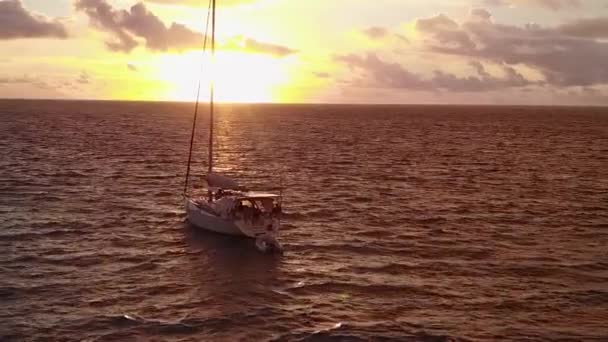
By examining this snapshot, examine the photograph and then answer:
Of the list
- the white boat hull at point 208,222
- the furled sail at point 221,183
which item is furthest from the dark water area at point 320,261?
the furled sail at point 221,183

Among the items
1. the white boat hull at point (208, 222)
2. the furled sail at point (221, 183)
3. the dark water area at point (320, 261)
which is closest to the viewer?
the dark water area at point (320, 261)

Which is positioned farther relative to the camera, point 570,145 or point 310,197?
point 570,145

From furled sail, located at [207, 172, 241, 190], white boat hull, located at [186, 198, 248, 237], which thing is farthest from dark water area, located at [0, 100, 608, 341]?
furled sail, located at [207, 172, 241, 190]

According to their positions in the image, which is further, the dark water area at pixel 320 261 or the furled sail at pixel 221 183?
the furled sail at pixel 221 183

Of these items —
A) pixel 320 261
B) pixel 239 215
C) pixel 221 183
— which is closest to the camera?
pixel 320 261

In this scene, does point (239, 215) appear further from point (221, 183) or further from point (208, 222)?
point (221, 183)

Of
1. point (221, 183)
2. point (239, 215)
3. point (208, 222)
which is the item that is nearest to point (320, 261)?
point (239, 215)

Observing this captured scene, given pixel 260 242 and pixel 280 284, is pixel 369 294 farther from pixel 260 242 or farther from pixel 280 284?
pixel 260 242

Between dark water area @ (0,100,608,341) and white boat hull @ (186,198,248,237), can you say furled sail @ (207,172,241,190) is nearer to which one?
white boat hull @ (186,198,248,237)

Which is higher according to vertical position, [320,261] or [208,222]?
[208,222]

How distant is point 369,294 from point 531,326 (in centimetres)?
809

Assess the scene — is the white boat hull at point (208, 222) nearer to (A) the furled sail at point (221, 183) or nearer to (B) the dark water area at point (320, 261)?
(B) the dark water area at point (320, 261)

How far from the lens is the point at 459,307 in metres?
29.9

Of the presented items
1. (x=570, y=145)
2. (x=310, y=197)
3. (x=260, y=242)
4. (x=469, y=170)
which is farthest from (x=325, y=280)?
(x=570, y=145)
